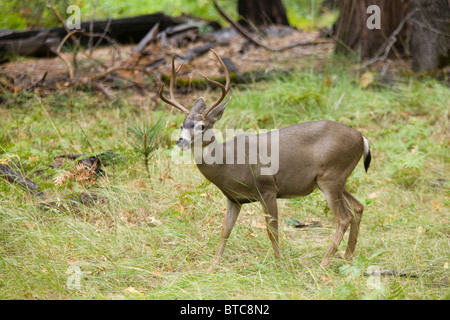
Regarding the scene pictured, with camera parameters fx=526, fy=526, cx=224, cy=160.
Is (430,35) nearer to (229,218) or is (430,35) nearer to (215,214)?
(215,214)

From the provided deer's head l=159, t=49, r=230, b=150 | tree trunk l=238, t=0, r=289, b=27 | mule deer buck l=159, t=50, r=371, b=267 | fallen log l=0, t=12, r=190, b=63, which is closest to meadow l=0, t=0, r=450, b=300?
mule deer buck l=159, t=50, r=371, b=267

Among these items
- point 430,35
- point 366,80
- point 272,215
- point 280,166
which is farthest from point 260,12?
point 272,215

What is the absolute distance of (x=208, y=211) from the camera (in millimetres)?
4793

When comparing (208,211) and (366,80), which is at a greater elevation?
(366,80)

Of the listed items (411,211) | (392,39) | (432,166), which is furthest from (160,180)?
(392,39)

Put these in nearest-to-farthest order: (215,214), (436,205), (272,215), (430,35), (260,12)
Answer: (272,215) → (215,214) → (436,205) → (430,35) → (260,12)

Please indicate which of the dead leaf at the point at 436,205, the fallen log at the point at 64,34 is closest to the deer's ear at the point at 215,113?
the dead leaf at the point at 436,205

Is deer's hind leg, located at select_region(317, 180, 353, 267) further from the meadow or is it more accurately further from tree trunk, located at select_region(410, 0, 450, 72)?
tree trunk, located at select_region(410, 0, 450, 72)

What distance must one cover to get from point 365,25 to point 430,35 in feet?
3.51

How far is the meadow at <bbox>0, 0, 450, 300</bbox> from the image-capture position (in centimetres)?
365

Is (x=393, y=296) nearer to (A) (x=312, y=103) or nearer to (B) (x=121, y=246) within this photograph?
(B) (x=121, y=246)

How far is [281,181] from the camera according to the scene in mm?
4156

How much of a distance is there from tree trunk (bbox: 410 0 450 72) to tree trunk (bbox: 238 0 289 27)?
142 inches
